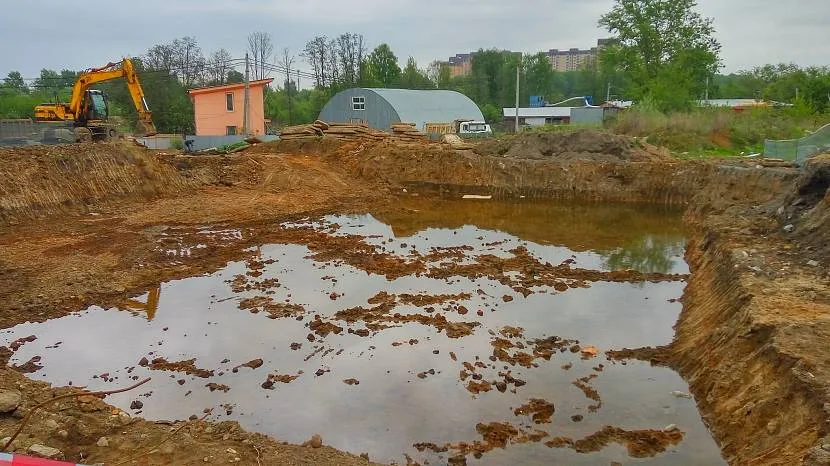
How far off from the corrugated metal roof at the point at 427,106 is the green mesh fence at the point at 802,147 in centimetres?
2292

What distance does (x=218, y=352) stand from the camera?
8555 mm

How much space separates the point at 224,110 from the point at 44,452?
35876 mm

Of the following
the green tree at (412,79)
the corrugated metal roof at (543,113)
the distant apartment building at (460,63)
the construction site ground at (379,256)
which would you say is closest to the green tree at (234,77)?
the green tree at (412,79)

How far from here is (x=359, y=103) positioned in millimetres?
40375

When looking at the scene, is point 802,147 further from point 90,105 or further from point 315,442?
point 90,105

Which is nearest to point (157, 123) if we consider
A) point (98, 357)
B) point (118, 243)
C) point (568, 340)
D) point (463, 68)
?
point (118, 243)

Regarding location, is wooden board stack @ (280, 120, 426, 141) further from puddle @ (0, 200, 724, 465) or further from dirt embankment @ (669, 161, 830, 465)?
dirt embankment @ (669, 161, 830, 465)

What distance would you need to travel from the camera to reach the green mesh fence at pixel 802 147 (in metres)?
16.6

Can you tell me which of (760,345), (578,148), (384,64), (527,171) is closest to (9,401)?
(760,345)

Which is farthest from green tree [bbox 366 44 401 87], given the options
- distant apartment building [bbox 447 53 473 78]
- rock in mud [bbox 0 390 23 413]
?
distant apartment building [bbox 447 53 473 78]

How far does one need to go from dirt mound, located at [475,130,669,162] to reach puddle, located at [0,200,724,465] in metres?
Answer: 10.4

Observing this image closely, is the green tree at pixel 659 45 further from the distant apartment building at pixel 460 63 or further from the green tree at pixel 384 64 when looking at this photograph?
the distant apartment building at pixel 460 63

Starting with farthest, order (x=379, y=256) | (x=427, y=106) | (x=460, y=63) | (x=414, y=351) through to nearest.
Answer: (x=460, y=63), (x=427, y=106), (x=379, y=256), (x=414, y=351)

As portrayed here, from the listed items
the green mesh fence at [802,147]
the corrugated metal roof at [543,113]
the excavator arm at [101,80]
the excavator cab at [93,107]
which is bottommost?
the green mesh fence at [802,147]
